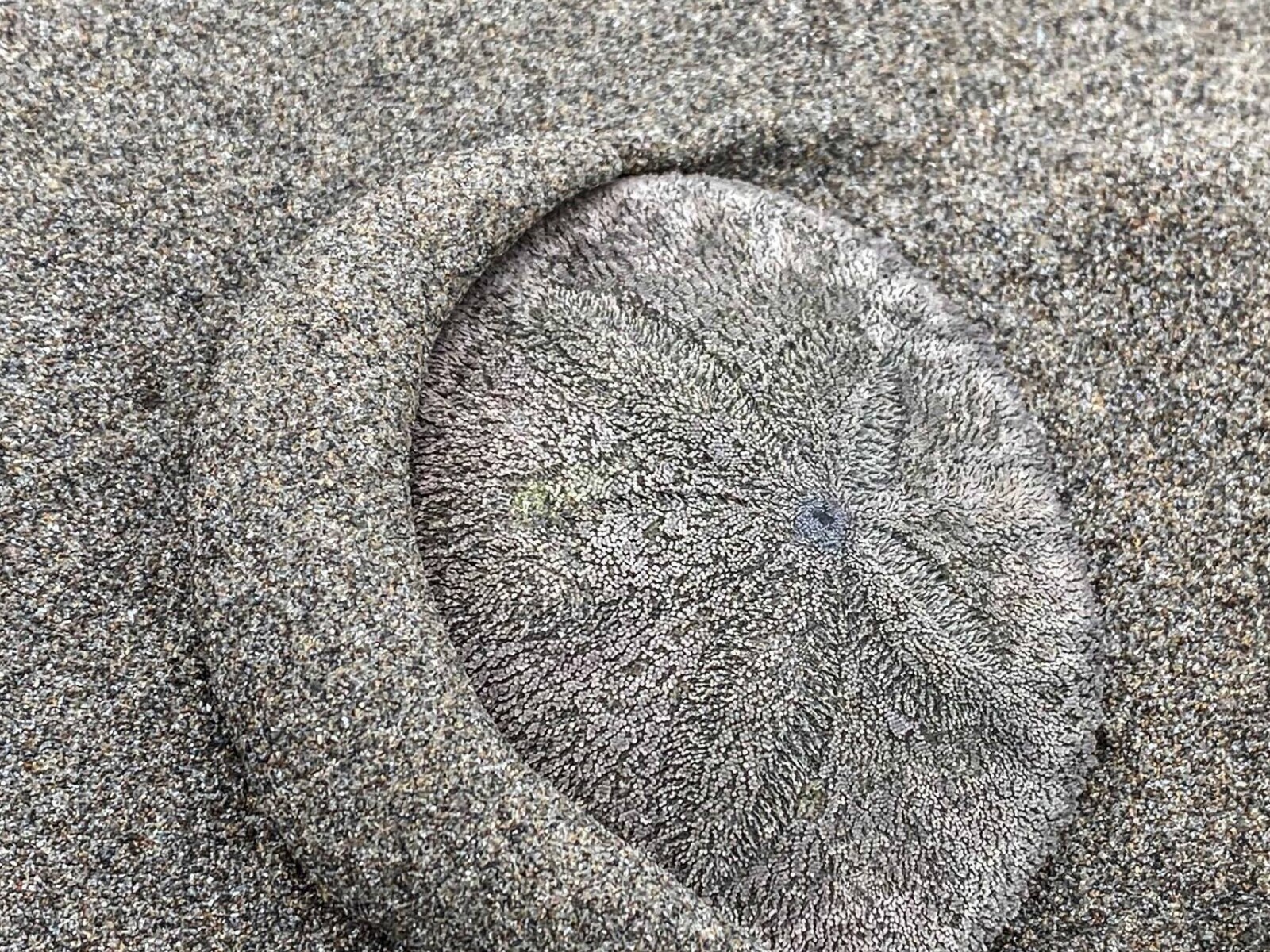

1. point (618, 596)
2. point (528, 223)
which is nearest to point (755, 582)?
point (618, 596)

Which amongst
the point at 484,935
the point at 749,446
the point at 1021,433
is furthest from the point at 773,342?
the point at 484,935

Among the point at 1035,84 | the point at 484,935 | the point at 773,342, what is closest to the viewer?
the point at 484,935

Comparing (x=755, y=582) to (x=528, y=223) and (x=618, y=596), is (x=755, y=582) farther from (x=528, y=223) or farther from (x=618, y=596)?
(x=528, y=223)

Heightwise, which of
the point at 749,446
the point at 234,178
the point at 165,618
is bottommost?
the point at 165,618

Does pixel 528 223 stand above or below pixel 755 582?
above

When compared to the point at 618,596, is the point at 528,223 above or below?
above

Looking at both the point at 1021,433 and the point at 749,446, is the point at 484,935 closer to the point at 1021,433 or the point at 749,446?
the point at 749,446

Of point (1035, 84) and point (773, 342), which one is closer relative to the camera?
point (773, 342)

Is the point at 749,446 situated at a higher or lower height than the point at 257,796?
higher
